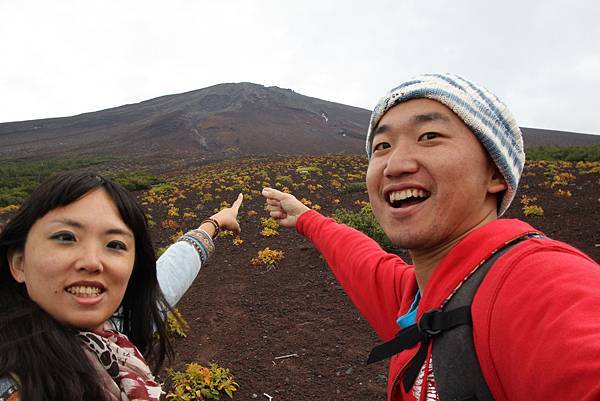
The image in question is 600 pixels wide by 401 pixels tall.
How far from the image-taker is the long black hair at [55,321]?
1.16 m

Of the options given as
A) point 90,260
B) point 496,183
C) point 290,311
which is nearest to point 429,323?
point 496,183

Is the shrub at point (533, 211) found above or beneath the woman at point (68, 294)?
beneath

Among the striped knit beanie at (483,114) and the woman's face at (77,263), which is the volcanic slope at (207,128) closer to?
the woman's face at (77,263)

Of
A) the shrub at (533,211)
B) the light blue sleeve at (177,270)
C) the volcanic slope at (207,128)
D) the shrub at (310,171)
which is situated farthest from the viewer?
the volcanic slope at (207,128)

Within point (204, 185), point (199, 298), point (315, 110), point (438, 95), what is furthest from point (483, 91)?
point (315, 110)

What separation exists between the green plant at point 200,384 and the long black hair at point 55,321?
6.03 feet

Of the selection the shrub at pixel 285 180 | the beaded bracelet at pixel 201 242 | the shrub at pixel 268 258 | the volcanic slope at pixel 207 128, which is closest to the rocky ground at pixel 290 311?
the shrub at pixel 268 258

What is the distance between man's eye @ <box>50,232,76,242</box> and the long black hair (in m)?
0.12

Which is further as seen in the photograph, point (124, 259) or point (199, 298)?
point (199, 298)

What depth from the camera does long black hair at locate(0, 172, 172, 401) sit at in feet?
3.79

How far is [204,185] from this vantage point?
16.3m

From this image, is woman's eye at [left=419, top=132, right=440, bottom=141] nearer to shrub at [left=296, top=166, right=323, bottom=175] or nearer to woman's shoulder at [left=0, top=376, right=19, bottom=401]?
woman's shoulder at [left=0, top=376, right=19, bottom=401]

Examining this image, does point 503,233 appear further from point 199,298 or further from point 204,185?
point 204,185

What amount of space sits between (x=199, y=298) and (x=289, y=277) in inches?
60.6
